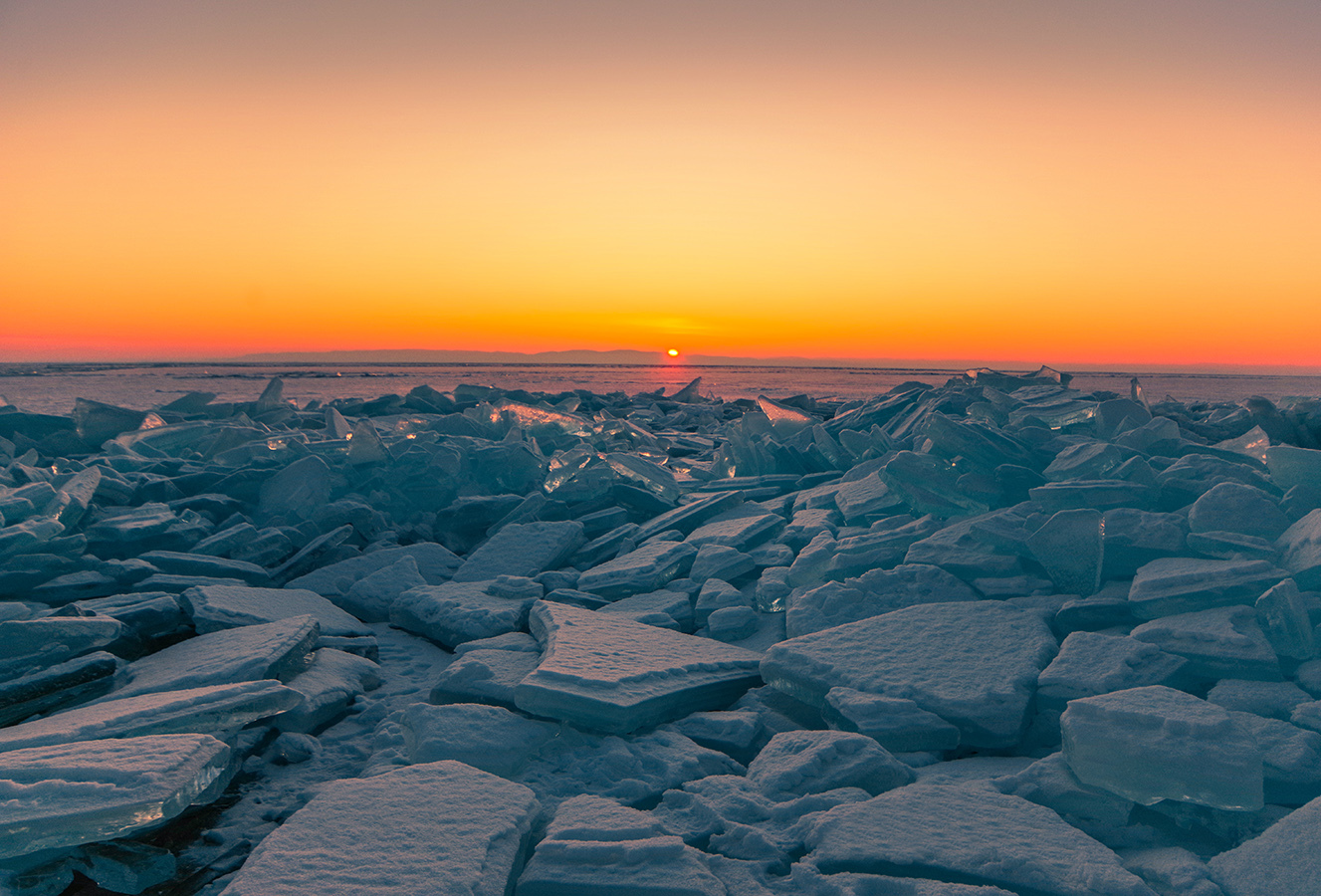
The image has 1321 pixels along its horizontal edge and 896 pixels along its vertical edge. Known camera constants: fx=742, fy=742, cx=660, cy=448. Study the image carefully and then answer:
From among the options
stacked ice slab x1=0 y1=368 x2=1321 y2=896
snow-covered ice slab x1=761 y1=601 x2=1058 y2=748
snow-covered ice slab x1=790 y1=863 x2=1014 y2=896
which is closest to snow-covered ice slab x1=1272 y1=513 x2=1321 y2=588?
stacked ice slab x1=0 y1=368 x2=1321 y2=896

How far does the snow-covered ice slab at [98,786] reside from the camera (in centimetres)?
130

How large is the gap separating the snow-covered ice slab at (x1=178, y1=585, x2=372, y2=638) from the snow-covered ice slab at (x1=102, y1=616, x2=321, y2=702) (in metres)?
0.10

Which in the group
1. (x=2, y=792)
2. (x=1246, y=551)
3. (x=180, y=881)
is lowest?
(x=180, y=881)

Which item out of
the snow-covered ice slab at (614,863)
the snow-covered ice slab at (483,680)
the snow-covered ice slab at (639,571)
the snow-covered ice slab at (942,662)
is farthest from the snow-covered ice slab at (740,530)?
the snow-covered ice slab at (614,863)

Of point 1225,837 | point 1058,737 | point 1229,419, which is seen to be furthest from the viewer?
point 1229,419

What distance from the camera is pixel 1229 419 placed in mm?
4820

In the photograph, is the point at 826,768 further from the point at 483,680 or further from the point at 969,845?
the point at 483,680

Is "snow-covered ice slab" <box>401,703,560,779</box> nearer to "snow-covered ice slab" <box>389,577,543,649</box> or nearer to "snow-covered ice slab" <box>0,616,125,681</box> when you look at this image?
"snow-covered ice slab" <box>389,577,543,649</box>

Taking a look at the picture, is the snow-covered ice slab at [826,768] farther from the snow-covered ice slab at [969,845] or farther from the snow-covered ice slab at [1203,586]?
the snow-covered ice slab at [1203,586]

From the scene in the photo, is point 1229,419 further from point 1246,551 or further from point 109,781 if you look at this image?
point 109,781

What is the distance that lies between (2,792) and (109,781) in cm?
17

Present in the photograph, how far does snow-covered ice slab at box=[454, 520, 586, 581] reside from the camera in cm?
334

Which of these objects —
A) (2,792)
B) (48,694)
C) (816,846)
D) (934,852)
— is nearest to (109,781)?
(2,792)

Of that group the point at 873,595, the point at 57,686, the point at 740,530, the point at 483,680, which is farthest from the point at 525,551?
the point at 57,686
